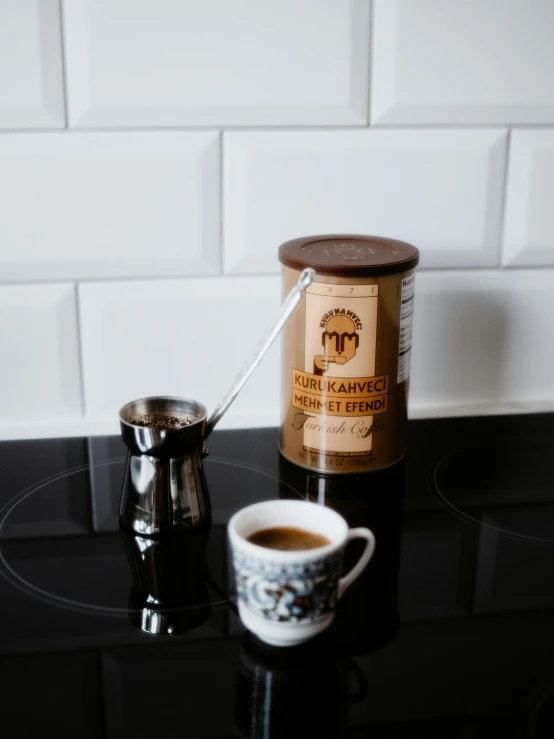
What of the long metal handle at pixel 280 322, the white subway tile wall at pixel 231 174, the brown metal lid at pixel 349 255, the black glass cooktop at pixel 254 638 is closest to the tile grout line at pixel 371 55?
the white subway tile wall at pixel 231 174

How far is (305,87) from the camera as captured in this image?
0.83 meters

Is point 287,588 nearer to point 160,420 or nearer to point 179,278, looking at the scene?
point 160,420

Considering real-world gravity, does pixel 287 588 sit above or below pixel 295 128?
below

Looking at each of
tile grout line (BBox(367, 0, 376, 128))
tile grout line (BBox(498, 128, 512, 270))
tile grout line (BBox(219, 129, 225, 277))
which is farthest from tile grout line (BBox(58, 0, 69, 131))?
tile grout line (BBox(498, 128, 512, 270))

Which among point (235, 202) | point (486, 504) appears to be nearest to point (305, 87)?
point (235, 202)

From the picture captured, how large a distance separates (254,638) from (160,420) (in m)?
0.22

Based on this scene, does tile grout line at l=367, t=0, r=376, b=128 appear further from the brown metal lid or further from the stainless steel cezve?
the stainless steel cezve

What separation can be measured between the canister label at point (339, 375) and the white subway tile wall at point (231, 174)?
0.49 ft

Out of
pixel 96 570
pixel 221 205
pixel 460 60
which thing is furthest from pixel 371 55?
pixel 96 570

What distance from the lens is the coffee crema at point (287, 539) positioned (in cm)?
60

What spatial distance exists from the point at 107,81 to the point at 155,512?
39cm

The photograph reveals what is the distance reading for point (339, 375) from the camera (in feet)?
2.46

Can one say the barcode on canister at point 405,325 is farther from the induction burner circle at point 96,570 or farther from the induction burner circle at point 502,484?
the induction burner circle at point 96,570

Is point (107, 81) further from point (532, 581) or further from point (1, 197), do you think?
point (532, 581)
